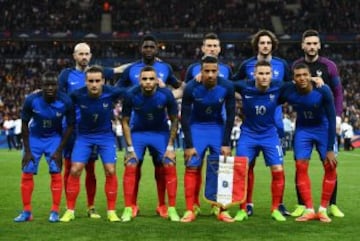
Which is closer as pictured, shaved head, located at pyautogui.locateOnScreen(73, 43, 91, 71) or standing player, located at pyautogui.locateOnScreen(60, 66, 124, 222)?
standing player, located at pyautogui.locateOnScreen(60, 66, 124, 222)

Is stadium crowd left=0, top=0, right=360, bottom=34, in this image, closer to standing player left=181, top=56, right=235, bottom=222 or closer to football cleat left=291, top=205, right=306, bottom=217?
football cleat left=291, top=205, right=306, bottom=217

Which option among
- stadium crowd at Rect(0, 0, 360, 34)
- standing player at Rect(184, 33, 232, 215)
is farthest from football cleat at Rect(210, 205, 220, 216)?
stadium crowd at Rect(0, 0, 360, 34)

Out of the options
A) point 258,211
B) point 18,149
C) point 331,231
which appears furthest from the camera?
point 18,149

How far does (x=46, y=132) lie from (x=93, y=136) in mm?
639

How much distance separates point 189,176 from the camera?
31.6 feet

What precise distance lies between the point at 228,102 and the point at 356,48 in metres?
40.4

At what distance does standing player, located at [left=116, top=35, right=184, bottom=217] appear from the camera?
1007 cm

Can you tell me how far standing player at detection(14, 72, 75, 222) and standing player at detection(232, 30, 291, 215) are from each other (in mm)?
2595

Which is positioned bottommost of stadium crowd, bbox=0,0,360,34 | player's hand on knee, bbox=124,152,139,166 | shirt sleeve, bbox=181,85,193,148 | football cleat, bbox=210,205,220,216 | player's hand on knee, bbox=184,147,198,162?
football cleat, bbox=210,205,220,216

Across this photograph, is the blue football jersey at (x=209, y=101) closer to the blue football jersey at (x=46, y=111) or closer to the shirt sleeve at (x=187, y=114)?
the shirt sleeve at (x=187, y=114)

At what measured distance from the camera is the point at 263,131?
31.8 feet

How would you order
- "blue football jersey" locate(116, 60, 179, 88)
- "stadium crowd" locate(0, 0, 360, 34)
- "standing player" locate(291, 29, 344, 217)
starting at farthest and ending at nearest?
1. "stadium crowd" locate(0, 0, 360, 34)
2. "blue football jersey" locate(116, 60, 179, 88)
3. "standing player" locate(291, 29, 344, 217)

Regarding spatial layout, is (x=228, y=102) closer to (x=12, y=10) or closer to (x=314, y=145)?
(x=314, y=145)

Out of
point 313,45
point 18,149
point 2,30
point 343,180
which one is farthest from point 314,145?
point 2,30
